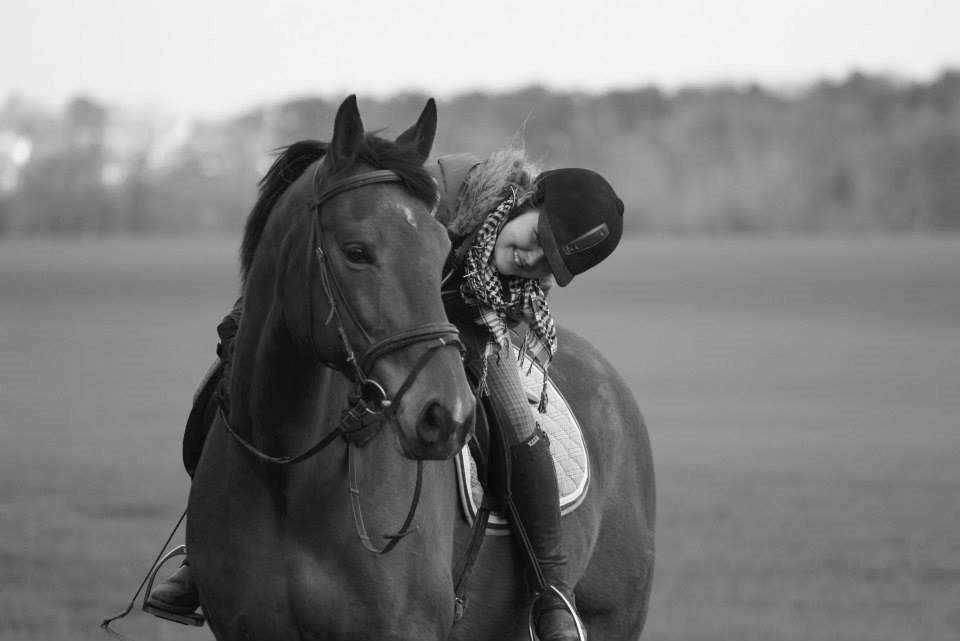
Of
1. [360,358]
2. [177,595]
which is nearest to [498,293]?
[360,358]

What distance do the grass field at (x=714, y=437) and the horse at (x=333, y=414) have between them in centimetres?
20

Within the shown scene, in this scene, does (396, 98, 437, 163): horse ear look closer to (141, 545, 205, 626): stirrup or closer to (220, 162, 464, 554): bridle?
(220, 162, 464, 554): bridle

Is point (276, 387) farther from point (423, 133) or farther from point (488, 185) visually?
point (488, 185)

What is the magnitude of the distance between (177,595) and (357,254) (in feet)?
5.19

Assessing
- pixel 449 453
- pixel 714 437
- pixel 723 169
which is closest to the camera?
pixel 449 453

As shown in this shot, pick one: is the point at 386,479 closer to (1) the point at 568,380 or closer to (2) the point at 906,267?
(1) the point at 568,380

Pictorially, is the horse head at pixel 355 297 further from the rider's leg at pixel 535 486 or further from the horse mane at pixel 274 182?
the rider's leg at pixel 535 486

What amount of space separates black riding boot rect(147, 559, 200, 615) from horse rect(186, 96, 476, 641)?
10.5 inches

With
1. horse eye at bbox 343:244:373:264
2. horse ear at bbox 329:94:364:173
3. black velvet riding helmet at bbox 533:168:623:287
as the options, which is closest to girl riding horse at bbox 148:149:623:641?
black velvet riding helmet at bbox 533:168:623:287

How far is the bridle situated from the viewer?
3.03 m

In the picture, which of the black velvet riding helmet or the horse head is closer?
the horse head

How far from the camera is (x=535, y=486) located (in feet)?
13.4

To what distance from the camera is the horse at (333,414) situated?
3096 millimetres

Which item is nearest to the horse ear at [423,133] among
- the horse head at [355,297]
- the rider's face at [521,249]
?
the horse head at [355,297]
